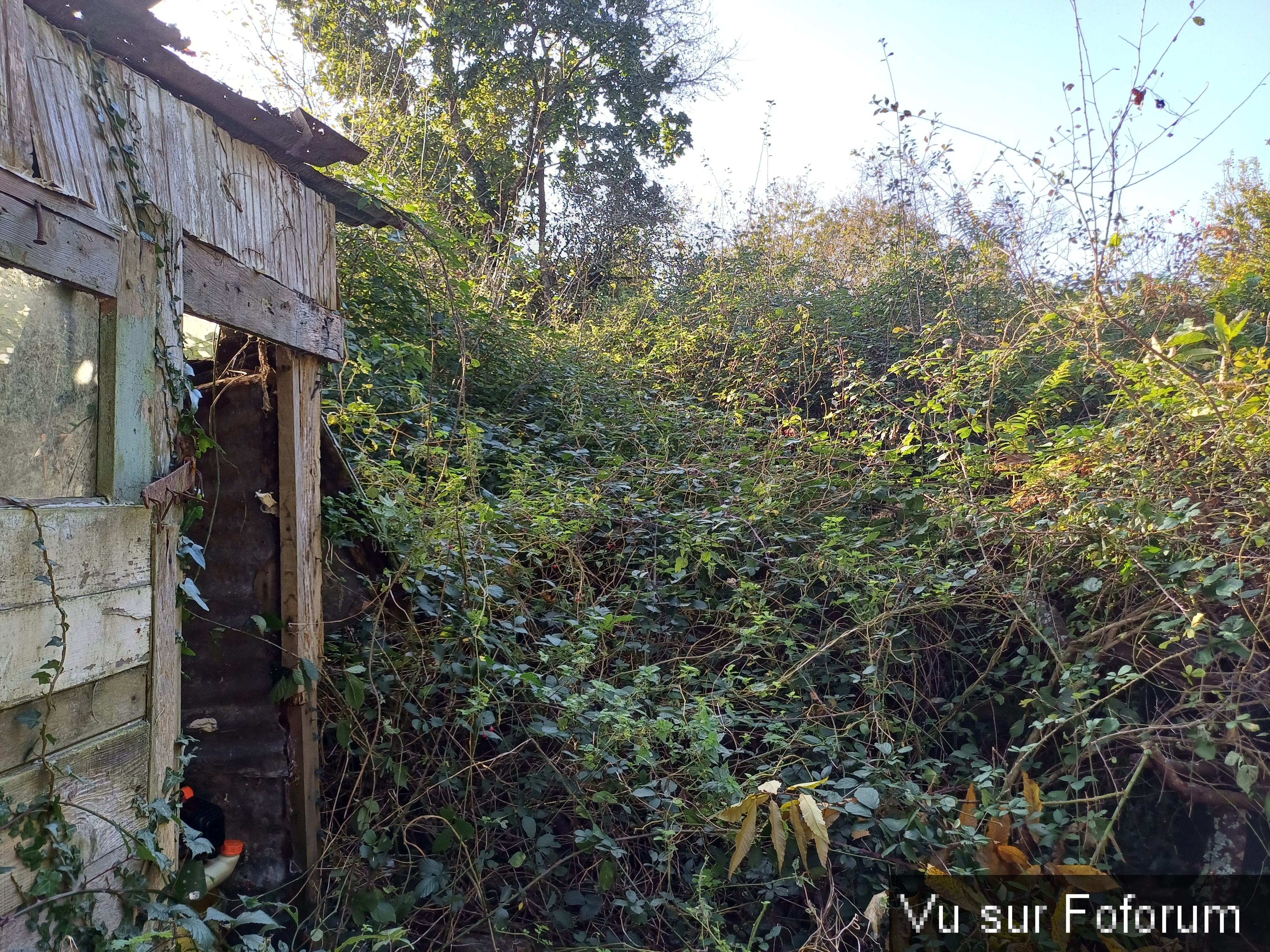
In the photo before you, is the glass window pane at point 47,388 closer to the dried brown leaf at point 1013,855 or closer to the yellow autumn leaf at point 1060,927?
the dried brown leaf at point 1013,855

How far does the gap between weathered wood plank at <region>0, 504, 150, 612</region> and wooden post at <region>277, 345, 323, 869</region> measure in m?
0.96

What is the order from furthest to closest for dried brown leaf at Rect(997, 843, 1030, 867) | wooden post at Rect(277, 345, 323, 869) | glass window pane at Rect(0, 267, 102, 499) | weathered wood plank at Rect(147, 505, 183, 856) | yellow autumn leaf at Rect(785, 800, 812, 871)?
wooden post at Rect(277, 345, 323, 869) < dried brown leaf at Rect(997, 843, 1030, 867) < yellow autumn leaf at Rect(785, 800, 812, 871) < weathered wood plank at Rect(147, 505, 183, 856) < glass window pane at Rect(0, 267, 102, 499)

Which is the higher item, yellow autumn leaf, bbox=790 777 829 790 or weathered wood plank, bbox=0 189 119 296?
weathered wood plank, bbox=0 189 119 296

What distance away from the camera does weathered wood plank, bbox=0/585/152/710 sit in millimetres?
1686

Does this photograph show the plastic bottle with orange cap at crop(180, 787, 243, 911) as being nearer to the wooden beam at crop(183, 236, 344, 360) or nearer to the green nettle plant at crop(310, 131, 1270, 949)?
the green nettle plant at crop(310, 131, 1270, 949)

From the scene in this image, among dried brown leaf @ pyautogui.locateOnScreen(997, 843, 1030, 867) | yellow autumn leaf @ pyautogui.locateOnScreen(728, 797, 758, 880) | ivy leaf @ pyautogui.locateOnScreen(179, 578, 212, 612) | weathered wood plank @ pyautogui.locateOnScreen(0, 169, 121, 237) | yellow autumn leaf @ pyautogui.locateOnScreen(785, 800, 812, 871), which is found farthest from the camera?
dried brown leaf @ pyautogui.locateOnScreen(997, 843, 1030, 867)

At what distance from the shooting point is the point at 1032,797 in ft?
10.3

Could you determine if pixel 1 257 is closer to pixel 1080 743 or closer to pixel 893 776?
pixel 893 776

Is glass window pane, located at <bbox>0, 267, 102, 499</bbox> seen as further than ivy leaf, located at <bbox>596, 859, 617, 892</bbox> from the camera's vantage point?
No

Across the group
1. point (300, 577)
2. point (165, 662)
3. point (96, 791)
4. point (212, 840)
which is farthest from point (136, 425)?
point (212, 840)

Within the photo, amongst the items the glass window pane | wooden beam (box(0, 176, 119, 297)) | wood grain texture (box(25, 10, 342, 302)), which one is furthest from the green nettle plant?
wooden beam (box(0, 176, 119, 297))

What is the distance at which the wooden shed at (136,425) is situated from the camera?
5.79 ft

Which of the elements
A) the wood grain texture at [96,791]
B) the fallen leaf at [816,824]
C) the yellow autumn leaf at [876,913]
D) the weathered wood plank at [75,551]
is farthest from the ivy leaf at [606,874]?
the weathered wood plank at [75,551]

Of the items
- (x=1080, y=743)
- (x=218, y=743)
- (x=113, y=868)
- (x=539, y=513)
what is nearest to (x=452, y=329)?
(x=539, y=513)
